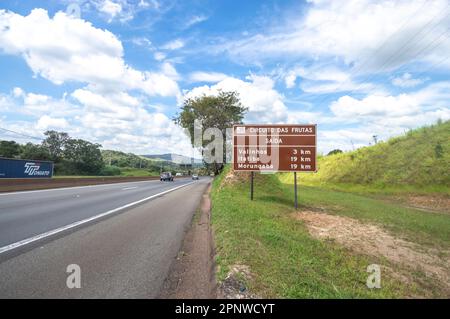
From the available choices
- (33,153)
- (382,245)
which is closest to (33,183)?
(382,245)

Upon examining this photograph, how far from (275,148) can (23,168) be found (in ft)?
95.4

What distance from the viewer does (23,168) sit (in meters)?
29.6

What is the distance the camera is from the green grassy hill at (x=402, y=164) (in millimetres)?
18875

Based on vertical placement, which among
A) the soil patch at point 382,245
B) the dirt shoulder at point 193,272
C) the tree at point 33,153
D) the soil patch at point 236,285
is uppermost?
the tree at point 33,153

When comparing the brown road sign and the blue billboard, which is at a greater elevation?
the brown road sign

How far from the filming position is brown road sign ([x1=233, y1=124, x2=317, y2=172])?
12375 mm

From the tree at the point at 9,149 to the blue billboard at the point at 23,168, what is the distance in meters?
41.0

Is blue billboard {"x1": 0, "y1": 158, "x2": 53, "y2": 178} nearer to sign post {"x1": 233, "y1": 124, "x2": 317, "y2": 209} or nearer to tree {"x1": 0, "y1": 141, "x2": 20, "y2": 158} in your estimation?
sign post {"x1": 233, "y1": 124, "x2": 317, "y2": 209}

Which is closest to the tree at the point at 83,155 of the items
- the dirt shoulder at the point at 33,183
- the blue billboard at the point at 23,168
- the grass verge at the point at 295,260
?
the blue billboard at the point at 23,168

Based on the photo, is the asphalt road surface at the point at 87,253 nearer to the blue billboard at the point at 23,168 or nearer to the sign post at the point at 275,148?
the sign post at the point at 275,148

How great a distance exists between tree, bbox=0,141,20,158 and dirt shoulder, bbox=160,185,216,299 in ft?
246

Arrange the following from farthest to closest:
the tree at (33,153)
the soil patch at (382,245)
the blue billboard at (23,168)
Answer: the tree at (33,153) < the blue billboard at (23,168) < the soil patch at (382,245)

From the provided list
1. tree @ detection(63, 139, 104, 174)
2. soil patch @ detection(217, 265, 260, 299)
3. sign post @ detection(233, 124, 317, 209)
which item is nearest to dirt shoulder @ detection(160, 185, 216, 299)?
soil patch @ detection(217, 265, 260, 299)
